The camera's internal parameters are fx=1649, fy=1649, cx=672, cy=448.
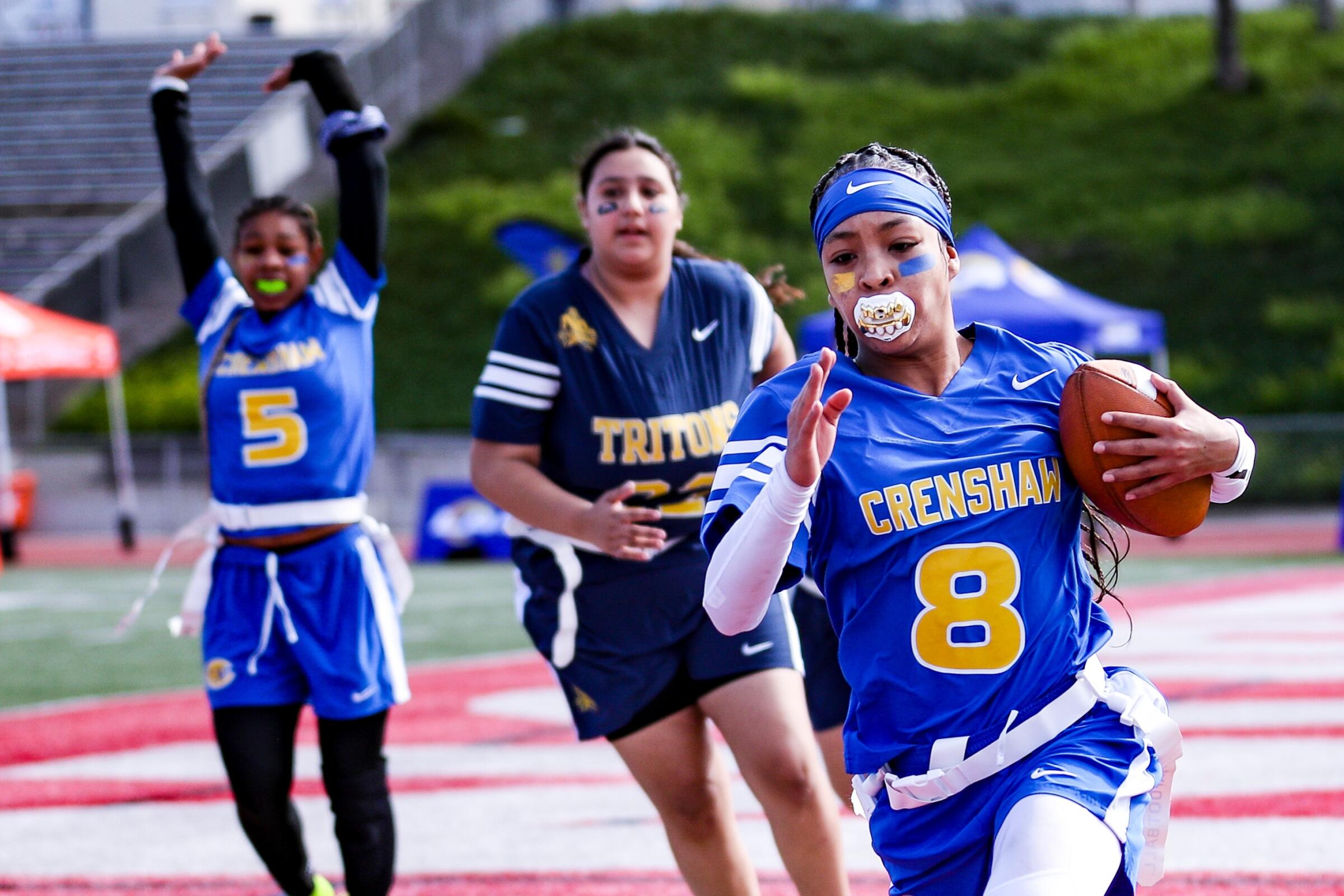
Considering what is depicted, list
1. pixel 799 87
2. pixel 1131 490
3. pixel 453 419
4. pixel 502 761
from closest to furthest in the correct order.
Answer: pixel 1131 490, pixel 502 761, pixel 453 419, pixel 799 87

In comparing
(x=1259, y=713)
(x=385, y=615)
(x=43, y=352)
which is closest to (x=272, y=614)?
(x=385, y=615)

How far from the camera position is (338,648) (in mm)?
4328

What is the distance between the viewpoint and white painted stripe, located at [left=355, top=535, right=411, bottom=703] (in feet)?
14.4

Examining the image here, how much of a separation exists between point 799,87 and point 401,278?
10.5 m

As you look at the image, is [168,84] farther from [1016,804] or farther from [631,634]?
[1016,804]

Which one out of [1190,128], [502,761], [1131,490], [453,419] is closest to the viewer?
[1131,490]

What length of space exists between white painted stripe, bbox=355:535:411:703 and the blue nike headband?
6.55 ft

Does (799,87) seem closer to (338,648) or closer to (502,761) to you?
(502,761)

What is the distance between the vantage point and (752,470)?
2.73m

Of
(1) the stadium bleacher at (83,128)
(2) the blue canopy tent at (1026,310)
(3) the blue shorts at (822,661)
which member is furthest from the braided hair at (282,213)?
(1) the stadium bleacher at (83,128)

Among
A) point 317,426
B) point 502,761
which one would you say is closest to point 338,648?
point 317,426

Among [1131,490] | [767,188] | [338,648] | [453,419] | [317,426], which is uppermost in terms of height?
[1131,490]

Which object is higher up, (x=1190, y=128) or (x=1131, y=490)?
(x=1131, y=490)

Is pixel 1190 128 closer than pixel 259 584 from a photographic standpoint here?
No
